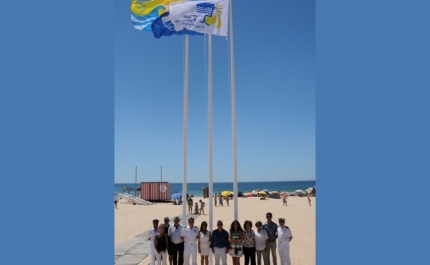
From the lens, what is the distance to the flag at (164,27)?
1130 cm

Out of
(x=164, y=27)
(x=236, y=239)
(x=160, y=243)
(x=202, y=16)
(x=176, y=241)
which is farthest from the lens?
(x=164, y=27)

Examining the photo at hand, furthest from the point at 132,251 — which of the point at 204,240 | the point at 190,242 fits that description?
the point at 204,240

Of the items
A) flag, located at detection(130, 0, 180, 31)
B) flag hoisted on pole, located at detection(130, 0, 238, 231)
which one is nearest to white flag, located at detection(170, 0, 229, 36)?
flag hoisted on pole, located at detection(130, 0, 238, 231)

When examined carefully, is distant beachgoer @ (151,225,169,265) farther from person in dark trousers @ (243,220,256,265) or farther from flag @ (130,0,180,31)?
flag @ (130,0,180,31)

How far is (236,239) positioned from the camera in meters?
10.2

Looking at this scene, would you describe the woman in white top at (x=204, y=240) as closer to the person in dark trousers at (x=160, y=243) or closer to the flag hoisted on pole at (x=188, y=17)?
the person in dark trousers at (x=160, y=243)

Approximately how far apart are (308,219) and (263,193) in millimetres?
28090

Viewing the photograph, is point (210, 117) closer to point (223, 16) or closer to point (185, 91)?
point (185, 91)

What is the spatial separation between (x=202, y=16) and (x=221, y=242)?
636cm

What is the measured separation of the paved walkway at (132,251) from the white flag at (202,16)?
7513 millimetres

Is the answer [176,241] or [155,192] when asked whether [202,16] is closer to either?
[176,241]

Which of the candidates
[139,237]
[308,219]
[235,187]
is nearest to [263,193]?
[308,219]

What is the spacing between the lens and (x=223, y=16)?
11125 millimetres

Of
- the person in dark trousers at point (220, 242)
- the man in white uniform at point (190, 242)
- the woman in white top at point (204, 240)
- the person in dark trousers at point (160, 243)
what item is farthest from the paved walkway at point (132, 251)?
the person in dark trousers at point (220, 242)
